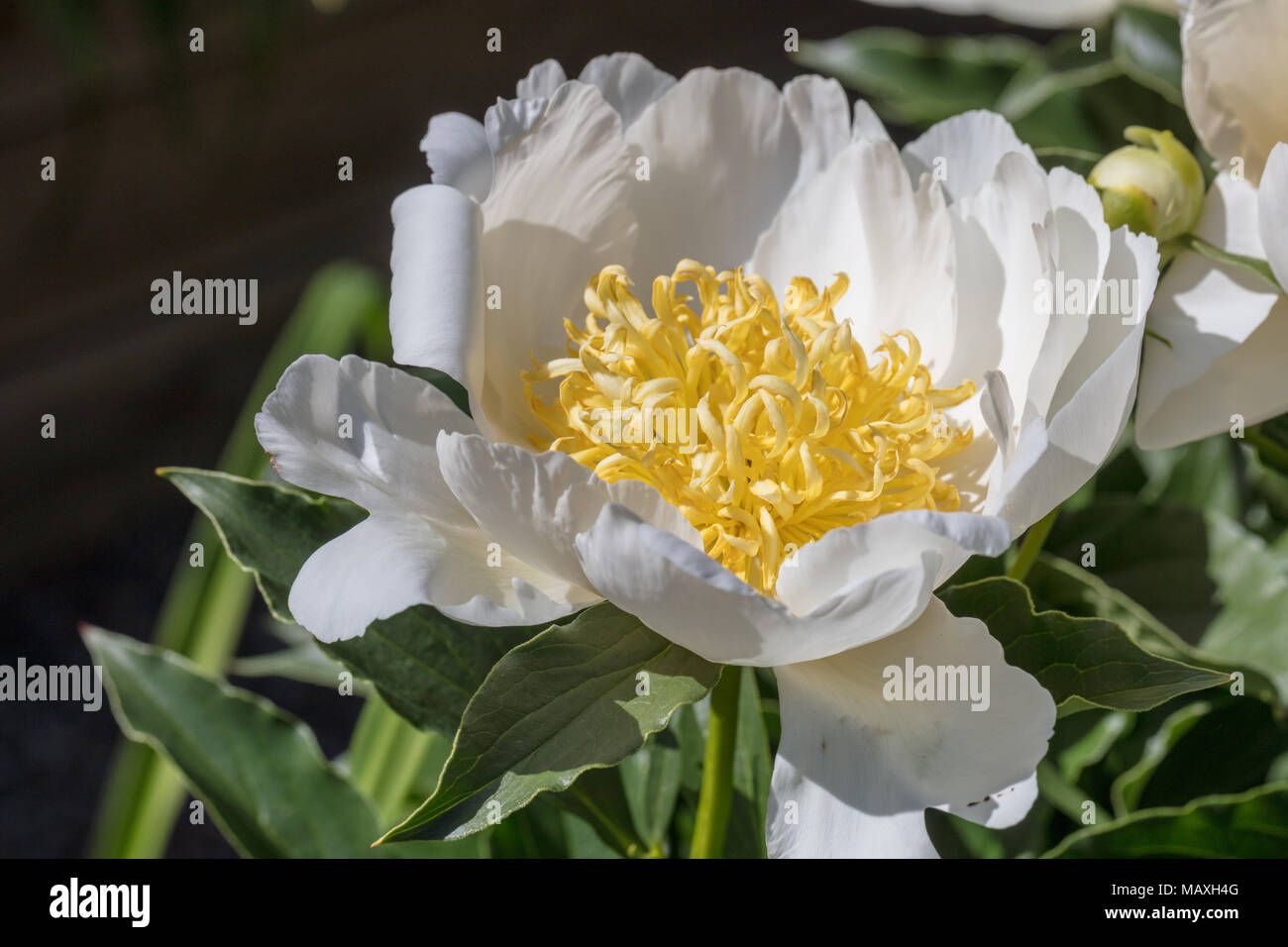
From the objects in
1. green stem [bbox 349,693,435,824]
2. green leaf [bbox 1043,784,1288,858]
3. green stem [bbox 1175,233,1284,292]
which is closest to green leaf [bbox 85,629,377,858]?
green stem [bbox 349,693,435,824]

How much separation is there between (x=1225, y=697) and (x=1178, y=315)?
0.64ft

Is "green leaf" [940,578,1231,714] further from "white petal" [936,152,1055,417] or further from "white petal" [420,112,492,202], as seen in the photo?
"white petal" [420,112,492,202]

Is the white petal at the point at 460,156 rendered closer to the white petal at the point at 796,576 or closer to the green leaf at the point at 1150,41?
the white petal at the point at 796,576

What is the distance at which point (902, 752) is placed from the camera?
1.23 feet

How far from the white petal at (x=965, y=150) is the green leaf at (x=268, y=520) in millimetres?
244

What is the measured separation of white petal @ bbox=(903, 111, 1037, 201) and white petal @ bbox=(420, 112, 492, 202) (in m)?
0.16

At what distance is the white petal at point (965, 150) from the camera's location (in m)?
0.44

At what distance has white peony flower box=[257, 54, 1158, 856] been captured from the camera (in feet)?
1.18

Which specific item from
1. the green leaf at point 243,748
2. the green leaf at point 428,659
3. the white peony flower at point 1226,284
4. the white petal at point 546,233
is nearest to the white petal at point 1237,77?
the white peony flower at point 1226,284

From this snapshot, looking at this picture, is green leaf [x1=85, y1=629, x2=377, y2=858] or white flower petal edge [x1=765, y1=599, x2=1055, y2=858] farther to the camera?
green leaf [x1=85, y1=629, x2=377, y2=858]

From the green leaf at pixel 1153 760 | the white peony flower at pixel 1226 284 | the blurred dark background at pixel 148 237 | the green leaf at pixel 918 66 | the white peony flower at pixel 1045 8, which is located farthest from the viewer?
the blurred dark background at pixel 148 237
